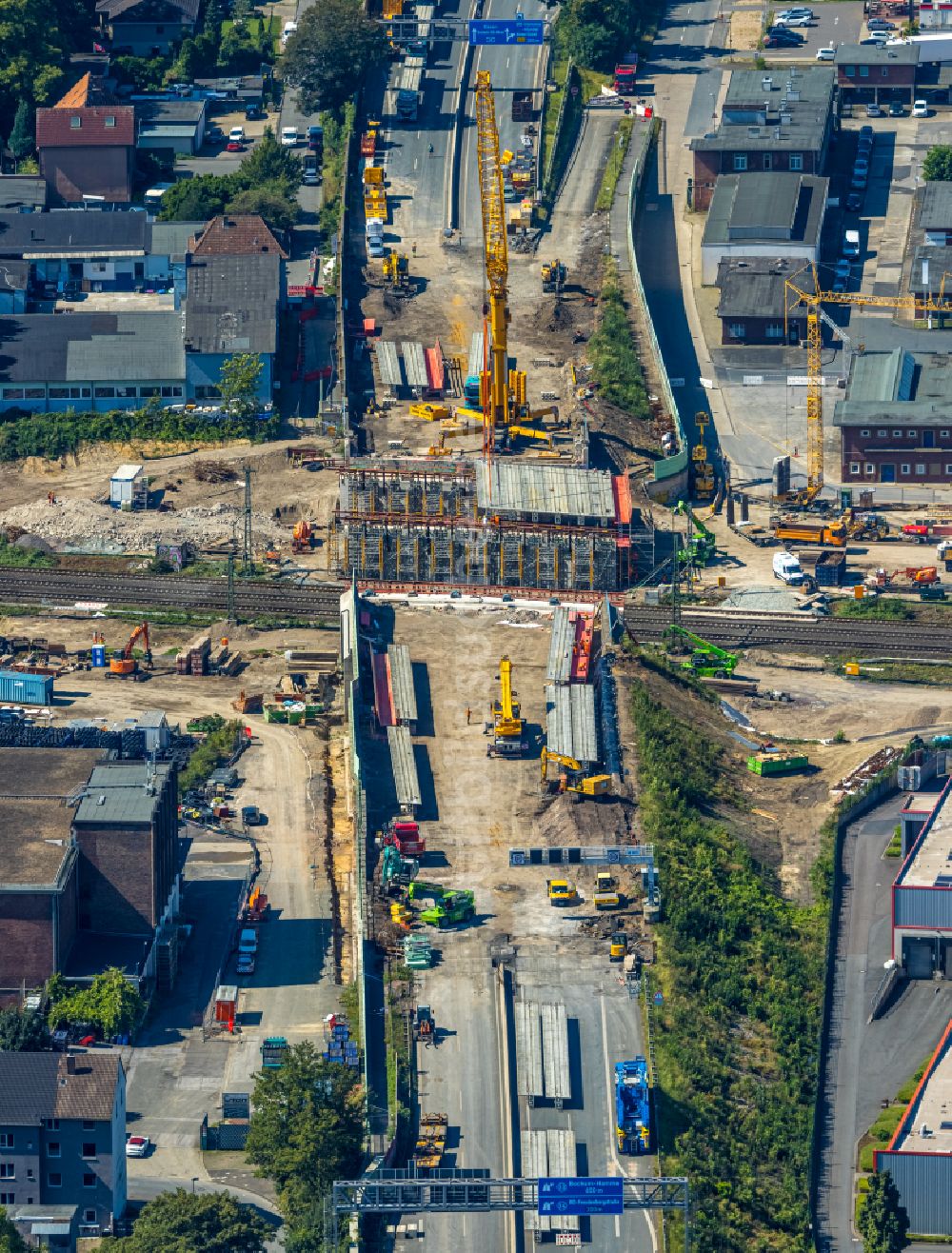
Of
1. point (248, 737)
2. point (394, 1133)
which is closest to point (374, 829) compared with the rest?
point (248, 737)

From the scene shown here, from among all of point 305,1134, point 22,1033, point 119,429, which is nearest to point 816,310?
point 119,429

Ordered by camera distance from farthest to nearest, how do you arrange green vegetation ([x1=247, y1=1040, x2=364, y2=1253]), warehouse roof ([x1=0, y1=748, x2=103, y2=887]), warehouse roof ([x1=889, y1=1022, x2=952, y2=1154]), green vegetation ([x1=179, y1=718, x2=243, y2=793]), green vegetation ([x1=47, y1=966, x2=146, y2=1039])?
1. green vegetation ([x1=179, y1=718, x2=243, y2=793])
2. warehouse roof ([x1=0, y1=748, x2=103, y2=887])
3. green vegetation ([x1=47, y1=966, x2=146, y2=1039])
4. warehouse roof ([x1=889, y1=1022, x2=952, y2=1154])
5. green vegetation ([x1=247, y1=1040, x2=364, y2=1253])

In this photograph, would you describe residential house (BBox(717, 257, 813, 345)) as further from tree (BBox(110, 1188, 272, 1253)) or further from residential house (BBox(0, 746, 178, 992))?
tree (BBox(110, 1188, 272, 1253))

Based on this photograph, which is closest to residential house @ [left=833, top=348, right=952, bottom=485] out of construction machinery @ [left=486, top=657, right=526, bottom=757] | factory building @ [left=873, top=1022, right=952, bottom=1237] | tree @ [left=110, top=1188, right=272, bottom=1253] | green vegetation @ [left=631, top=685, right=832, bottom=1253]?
construction machinery @ [left=486, top=657, right=526, bottom=757]

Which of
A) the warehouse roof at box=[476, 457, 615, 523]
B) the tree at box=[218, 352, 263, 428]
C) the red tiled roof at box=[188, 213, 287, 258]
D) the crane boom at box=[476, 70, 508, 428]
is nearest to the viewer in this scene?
the warehouse roof at box=[476, 457, 615, 523]

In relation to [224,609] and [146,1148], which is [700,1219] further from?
[224,609]

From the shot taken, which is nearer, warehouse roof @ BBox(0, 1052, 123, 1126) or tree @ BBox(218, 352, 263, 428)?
warehouse roof @ BBox(0, 1052, 123, 1126)
